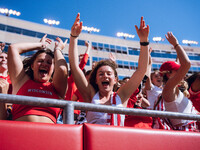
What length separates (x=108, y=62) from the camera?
7.70 ft

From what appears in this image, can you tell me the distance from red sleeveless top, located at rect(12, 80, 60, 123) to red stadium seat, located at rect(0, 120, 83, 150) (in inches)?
22.5

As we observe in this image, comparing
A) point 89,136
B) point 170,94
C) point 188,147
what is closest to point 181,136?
point 188,147

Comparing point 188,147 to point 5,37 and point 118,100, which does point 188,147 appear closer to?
point 118,100

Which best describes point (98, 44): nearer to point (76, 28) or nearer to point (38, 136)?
point (76, 28)

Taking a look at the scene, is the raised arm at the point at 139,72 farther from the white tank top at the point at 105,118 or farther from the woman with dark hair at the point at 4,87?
the woman with dark hair at the point at 4,87

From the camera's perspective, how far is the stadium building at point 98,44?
23891 mm

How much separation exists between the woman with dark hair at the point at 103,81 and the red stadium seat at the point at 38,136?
24.9 inches

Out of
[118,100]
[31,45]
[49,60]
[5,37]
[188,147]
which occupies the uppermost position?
[5,37]

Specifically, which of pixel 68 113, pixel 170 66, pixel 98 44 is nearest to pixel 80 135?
pixel 68 113

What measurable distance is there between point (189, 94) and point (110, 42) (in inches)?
1103

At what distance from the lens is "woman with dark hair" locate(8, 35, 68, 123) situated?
1.66 m

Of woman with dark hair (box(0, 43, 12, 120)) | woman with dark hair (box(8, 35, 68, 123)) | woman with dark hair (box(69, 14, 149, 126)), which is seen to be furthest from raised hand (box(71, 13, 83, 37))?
woman with dark hair (box(0, 43, 12, 120))

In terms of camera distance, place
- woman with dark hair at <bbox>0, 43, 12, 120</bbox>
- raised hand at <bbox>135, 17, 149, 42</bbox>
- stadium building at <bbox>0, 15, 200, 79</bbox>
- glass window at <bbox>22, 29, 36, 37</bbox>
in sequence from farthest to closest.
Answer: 1. glass window at <bbox>22, 29, 36, 37</bbox>
2. stadium building at <bbox>0, 15, 200, 79</bbox>
3. raised hand at <bbox>135, 17, 149, 42</bbox>
4. woman with dark hair at <bbox>0, 43, 12, 120</bbox>

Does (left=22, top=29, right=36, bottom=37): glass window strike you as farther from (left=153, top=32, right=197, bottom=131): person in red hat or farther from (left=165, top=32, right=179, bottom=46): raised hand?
(left=153, top=32, right=197, bottom=131): person in red hat
